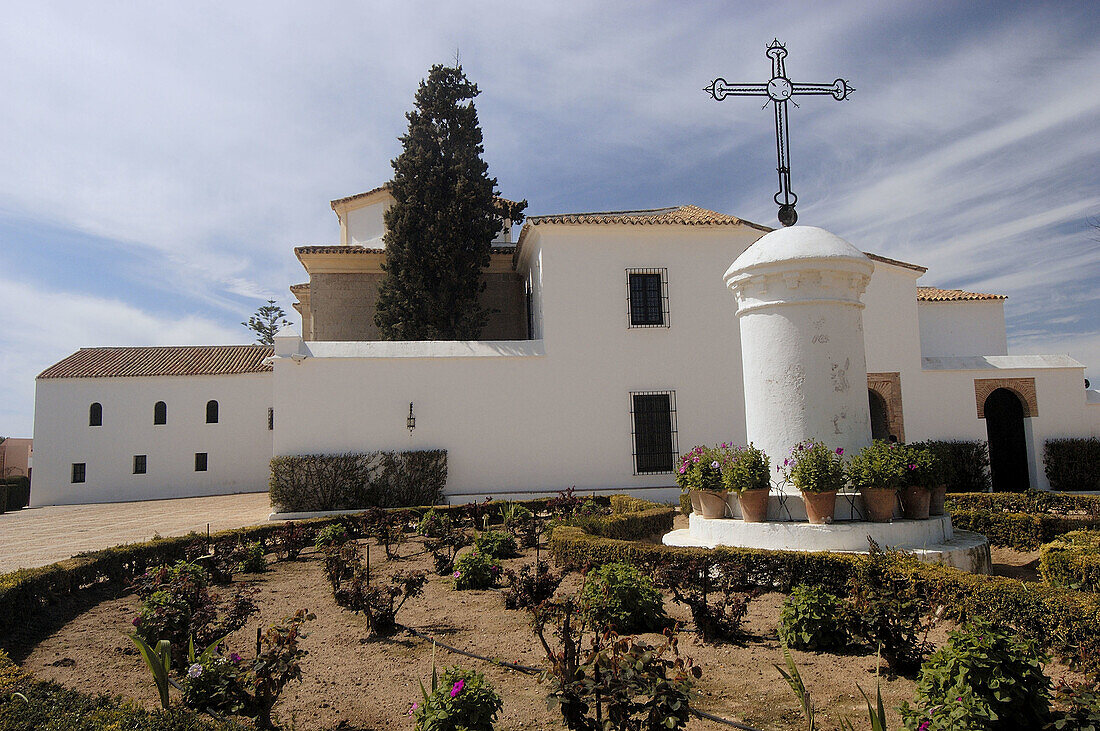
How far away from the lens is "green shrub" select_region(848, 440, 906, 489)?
6.31m

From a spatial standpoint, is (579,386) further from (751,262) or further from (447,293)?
(751,262)

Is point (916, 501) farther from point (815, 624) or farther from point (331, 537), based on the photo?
point (331, 537)

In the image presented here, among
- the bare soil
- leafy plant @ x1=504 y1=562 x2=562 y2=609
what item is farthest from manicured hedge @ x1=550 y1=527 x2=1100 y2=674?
leafy plant @ x1=504 y1=562 x2=562 y2=609

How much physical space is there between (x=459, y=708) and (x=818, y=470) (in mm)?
A: 4409

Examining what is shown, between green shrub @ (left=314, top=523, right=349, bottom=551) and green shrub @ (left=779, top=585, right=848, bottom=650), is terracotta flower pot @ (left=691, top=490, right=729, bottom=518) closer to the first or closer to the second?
green shrub @ (left=779, top=585, right=848, bottom=650)

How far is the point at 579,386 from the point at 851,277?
8.76 m

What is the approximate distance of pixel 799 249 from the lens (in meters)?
6.98

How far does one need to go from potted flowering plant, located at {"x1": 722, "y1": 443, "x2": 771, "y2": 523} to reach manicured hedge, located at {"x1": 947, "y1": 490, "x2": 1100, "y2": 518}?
190 inches

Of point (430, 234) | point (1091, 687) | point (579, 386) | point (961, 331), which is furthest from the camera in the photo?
point (961, 331)

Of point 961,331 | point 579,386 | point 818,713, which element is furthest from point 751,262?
point 961,331

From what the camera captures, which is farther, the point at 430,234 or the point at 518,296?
the point at 518,296

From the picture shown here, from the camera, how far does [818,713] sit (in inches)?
143

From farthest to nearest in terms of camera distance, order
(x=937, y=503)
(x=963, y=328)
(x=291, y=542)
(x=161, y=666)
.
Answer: (x=963, y=328) → (x=291, y=542) → (x=937, y=503) → (x=161, y=666)

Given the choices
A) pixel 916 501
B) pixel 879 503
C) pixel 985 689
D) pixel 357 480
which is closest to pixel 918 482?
pixel 916 501
